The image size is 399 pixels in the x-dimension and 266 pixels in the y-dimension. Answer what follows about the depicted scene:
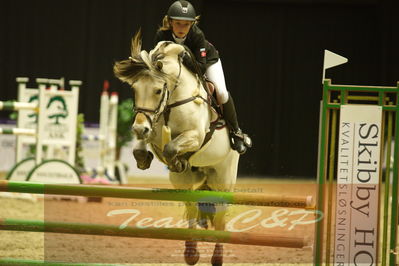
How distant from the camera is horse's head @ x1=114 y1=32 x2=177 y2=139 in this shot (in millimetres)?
2971

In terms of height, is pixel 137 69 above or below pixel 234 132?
above

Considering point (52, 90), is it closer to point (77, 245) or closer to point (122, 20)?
point (77, 245)

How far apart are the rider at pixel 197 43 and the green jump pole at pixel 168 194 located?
989 mm

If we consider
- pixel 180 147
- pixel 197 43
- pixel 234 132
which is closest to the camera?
pixel 180 147

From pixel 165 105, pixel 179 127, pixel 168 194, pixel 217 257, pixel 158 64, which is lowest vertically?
pixel 217 257

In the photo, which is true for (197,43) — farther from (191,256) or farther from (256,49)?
(256,49)

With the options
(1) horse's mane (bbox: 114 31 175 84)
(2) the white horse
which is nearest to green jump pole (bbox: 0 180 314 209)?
(2) the white horse

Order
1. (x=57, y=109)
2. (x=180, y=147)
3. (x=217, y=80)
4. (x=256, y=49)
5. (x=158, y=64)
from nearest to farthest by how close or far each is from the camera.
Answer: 1. (x=158, y=64)
2. (x=180, y=147)
3. (x=217, y=80)
4. (x=57, y=109)
5. (x=256, y=49)

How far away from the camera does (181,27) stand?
3479mm

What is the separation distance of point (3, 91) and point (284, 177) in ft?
16.9

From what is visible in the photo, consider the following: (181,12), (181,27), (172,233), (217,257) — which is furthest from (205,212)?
(181,12)

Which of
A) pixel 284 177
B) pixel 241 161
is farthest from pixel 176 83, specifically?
pixel 284 177

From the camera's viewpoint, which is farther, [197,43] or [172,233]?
[197,43]

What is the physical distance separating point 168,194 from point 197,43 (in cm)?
105
